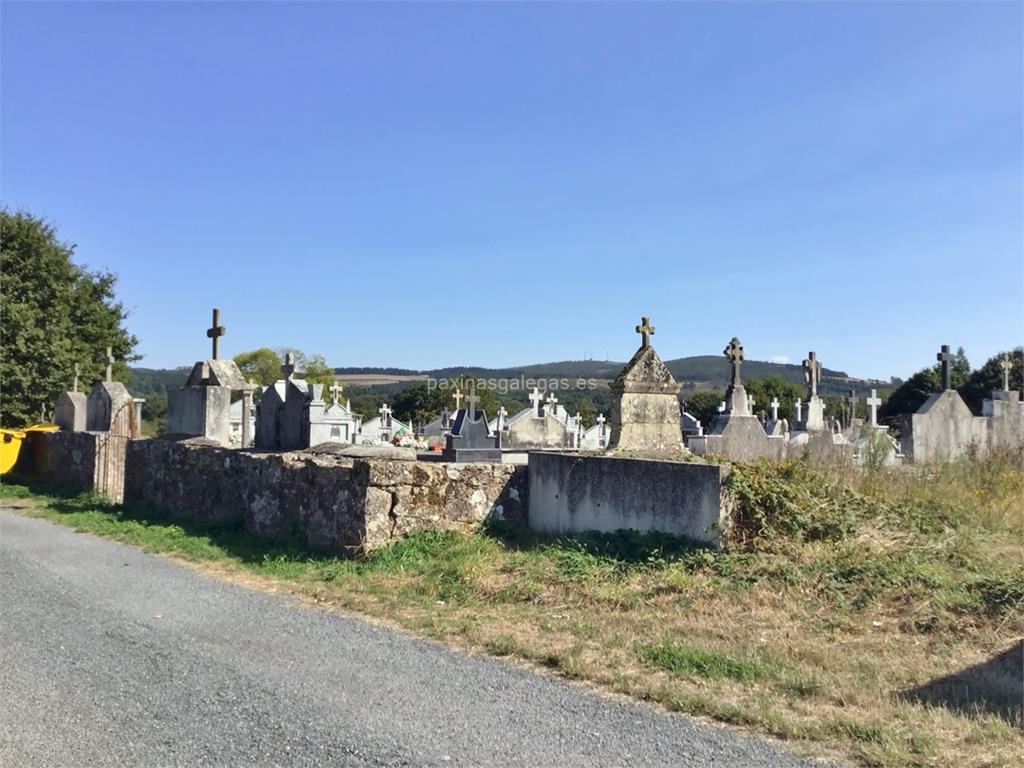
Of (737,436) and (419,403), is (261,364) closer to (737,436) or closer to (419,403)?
(419,403)

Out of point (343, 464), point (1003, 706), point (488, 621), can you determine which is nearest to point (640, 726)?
point (1003, 706)

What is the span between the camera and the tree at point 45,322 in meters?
26.7

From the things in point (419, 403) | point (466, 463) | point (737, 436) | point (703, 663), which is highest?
point (419, 403)

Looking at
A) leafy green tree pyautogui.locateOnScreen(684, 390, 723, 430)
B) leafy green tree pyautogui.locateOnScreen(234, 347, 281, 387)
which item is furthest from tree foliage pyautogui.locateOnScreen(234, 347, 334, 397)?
leafy green tree pyautogui.locateOnScreen(684, 390, 723, 430)

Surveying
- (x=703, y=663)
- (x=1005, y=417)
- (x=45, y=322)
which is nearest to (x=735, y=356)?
(x=1005, y=417)

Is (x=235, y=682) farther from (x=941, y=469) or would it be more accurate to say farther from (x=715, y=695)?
(x=941, y=469)

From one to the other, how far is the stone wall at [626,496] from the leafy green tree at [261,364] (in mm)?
53334

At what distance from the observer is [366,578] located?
7797 mm

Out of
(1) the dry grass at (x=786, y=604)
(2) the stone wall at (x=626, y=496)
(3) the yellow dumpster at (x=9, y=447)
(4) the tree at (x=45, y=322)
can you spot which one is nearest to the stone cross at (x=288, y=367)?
(1) the dry grass at (x=786, y=604)

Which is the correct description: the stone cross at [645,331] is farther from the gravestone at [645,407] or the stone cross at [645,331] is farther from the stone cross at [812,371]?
the stone cross at [812,371]

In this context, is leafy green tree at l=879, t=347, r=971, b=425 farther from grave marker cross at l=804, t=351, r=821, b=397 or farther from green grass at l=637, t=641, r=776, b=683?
green grass at l=637, t=641, r=776, b=683

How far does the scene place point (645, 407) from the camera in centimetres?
1084

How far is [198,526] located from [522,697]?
799cm

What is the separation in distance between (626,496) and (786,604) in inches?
84.6
